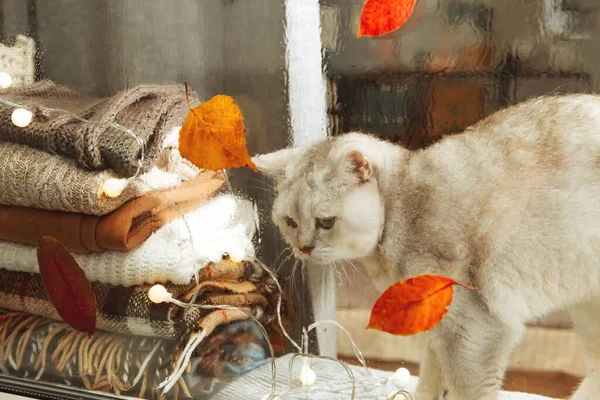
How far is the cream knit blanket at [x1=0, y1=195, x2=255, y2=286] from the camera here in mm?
729

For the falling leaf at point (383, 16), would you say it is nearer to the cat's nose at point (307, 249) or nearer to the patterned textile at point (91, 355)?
the cat's nose at point (307, 249)

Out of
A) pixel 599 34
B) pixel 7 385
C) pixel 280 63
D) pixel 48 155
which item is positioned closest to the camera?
pixel 599 34

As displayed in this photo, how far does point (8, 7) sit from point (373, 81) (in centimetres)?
→ 52

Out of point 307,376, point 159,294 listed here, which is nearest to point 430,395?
point 307,376

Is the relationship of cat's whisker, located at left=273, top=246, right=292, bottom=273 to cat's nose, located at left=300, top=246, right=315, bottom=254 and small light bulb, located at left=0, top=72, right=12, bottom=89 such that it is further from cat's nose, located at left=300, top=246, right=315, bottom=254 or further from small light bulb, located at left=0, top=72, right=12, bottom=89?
small light bulb, located at left=0, top=72, right=12, bottom=89

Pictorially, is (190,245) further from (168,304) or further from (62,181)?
(62,181)

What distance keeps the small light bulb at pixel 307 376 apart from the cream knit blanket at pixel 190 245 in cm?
16

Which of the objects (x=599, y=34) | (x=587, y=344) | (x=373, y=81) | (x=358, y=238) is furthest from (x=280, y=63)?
(x=587, y=344)

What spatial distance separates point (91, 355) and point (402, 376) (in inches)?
17.8

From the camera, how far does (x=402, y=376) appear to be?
669mm

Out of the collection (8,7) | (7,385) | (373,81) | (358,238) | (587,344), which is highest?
(8,7)

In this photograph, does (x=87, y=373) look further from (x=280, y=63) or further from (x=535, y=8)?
(x=535, y=8)

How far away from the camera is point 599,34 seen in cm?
56

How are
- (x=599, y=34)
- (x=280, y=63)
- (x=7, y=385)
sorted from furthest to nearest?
(x=7, y=385), (x=280, y=63), (x=599, y=34)
